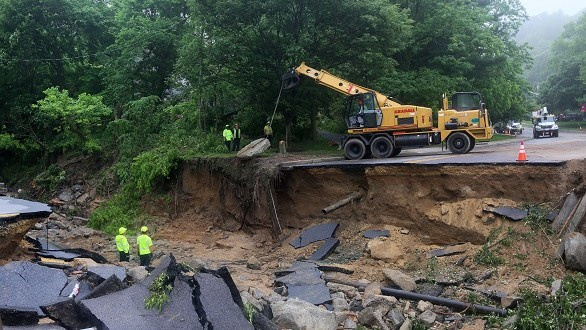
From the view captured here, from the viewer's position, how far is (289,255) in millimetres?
15117

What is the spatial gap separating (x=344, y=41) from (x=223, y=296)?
14.7m

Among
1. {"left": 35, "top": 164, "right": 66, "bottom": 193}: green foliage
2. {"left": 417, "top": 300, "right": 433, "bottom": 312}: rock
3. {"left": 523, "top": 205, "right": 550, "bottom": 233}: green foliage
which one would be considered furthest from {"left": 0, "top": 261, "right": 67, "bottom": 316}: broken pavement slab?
{"left": 35, "top": 164, "right": 66, "bottom": 193}: green foliage

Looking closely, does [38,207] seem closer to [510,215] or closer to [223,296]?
[223,296]

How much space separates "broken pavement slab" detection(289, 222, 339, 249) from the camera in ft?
50.2

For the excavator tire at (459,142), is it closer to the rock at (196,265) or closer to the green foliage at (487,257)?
the green foliage at (487,257)

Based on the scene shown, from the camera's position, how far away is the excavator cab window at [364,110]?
1775cm

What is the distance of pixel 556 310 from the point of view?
859 cm

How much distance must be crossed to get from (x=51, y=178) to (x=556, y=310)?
23.6 meters

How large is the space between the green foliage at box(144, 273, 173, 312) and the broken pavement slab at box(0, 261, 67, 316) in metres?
1.41

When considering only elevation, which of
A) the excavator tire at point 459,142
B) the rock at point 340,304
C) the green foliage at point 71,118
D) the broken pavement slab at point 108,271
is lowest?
the rock at point 340,304

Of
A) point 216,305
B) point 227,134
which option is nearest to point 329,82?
point 227,134

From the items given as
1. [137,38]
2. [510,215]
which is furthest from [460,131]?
[137,38]

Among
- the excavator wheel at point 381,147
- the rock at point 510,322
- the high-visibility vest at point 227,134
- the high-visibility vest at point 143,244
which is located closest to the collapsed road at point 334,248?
the rock at point 510,322

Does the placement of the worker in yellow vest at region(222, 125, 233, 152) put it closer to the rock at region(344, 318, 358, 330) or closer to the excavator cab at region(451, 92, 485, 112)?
the excavator cab at region(451, 92, 485, 112)
